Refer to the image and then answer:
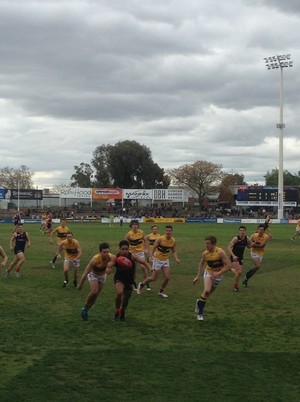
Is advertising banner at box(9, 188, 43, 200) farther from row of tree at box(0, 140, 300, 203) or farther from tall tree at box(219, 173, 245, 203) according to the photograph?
tall tree at box(219, 173, 245, 203)

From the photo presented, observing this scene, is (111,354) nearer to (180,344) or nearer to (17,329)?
(180,344)

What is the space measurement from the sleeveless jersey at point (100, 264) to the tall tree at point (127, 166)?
95396mm

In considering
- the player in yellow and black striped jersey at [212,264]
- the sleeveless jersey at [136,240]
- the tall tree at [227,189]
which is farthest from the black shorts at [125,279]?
the tall tree at [227,189]

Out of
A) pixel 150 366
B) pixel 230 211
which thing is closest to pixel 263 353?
pixel 150 366

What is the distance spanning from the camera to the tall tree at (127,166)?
106938 millimetres

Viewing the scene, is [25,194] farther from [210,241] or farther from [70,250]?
[210,241]

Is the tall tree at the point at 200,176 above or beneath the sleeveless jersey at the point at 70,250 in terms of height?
above

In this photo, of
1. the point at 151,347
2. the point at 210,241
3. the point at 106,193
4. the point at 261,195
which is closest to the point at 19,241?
the point at 210,241

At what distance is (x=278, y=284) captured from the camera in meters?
17.1

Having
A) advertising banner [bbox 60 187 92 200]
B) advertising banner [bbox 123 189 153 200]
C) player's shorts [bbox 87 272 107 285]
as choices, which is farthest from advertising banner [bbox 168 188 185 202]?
player's shorts [bbox 87 272 107 285]

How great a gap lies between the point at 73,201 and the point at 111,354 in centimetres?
9022

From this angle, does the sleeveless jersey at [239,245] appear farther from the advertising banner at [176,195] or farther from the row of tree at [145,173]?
the row of tree at [145,173]

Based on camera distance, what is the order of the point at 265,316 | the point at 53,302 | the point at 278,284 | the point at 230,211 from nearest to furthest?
the point at 265,316, the point at 53,302, the point at 278,284, the point at 230,211

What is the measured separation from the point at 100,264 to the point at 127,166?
96.7 m
